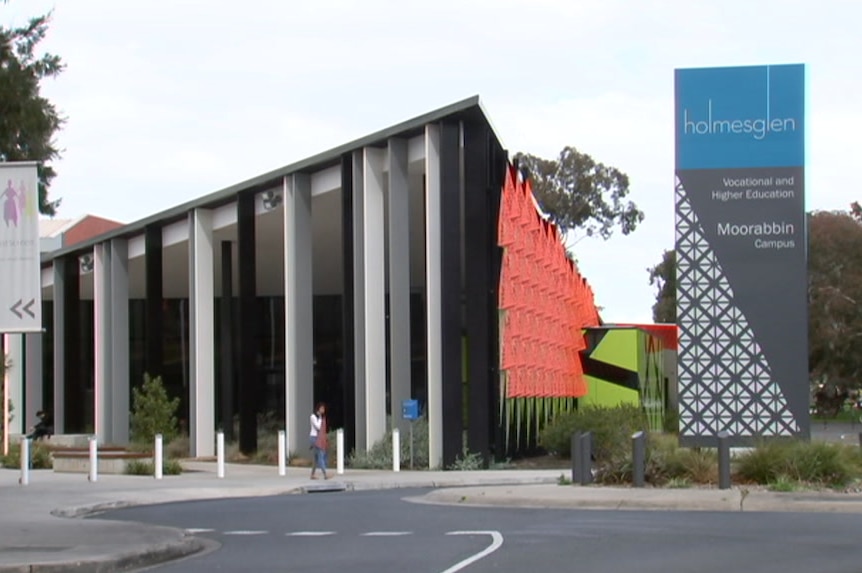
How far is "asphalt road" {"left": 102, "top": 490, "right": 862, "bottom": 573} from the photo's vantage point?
42.9ft

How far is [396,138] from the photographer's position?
33312 mm

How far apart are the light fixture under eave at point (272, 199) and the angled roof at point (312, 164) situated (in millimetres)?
220

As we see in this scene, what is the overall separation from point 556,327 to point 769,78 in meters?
20.2

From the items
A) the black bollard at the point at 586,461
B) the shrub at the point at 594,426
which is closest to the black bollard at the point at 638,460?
the black bollard at the point at 586,461

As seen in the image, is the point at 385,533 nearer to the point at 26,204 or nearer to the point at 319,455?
the point at 26,204

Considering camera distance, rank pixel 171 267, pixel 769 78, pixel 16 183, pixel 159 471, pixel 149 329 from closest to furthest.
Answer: pixel 16 183, pixel 769 78, pixel 159 471, pixel 149 329, pixel 171 267

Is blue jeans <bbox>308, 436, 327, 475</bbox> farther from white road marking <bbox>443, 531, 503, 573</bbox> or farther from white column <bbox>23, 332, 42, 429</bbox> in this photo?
white column <bbox>23, 332, 42, 429</bbox>

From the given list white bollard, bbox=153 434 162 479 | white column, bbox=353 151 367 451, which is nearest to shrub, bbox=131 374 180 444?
white column, bbox=353 151 367 451

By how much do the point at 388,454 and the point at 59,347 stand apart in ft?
64.9

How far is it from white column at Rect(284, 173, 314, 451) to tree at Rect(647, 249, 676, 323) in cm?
5404

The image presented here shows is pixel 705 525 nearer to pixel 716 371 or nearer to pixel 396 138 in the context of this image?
pixel 716 371

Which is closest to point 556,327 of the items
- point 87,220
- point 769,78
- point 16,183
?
point 769,78

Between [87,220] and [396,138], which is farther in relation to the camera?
[87,220]

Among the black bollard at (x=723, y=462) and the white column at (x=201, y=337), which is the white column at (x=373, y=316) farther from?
the black bollard at (x=723, y=462)
